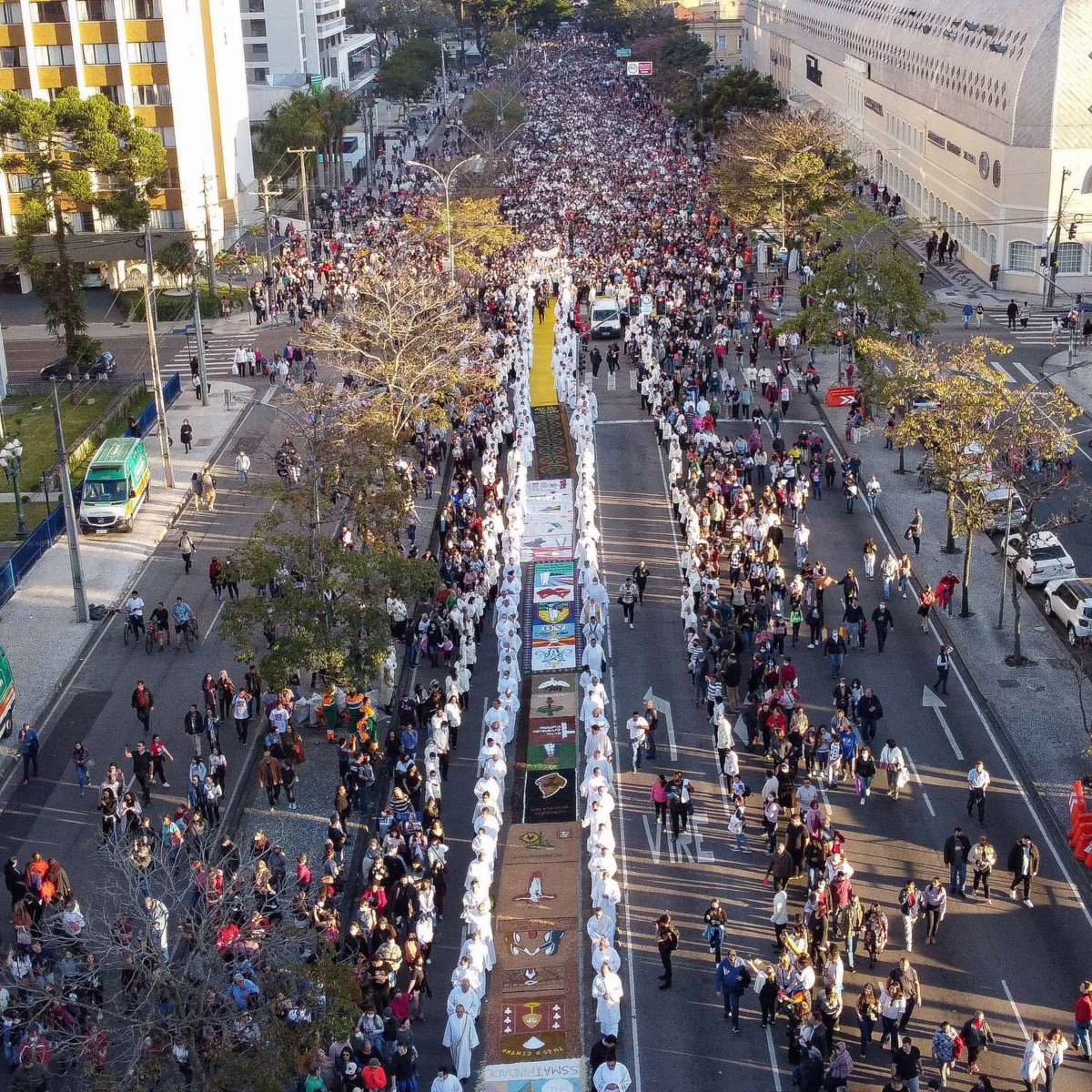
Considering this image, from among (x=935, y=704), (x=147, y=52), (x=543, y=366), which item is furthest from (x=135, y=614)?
(x=147, y=52)

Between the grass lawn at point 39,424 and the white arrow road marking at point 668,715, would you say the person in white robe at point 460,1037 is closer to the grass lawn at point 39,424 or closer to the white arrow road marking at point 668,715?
the white arrow road marking at point 668,715

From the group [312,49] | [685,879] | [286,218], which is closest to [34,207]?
[286,218]

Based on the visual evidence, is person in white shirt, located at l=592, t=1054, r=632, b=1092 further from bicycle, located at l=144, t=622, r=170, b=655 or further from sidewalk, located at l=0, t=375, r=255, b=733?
bicycle, located at l=144, t=622, r=170, b=655

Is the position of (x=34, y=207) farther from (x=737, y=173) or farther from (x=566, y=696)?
(x=566, y=696)

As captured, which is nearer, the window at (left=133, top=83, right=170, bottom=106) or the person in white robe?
the person in white robe

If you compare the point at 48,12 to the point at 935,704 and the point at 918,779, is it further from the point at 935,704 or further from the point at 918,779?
the point at 918,779

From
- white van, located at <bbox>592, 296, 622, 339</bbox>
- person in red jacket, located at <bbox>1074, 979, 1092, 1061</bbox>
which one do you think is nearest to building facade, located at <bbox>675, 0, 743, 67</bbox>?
white van, located at <bbox>592, 296, 622, 339</bbox>

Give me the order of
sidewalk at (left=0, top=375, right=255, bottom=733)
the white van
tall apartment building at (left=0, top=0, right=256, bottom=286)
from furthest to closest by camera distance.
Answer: tall apartment building at (left=0, top=0, right=256, bottom=286)
the white van
sidewalk at (left=0, top=375, right=255, bottom=733)
